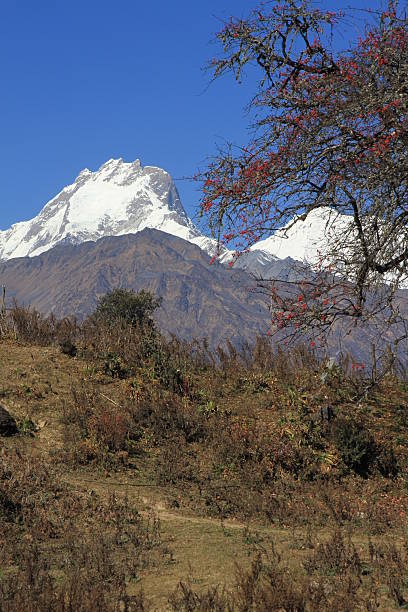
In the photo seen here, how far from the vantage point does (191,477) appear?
11570 mm

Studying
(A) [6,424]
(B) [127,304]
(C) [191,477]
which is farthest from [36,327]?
(B) [127,304]

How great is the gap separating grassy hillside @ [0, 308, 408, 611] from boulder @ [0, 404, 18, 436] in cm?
27

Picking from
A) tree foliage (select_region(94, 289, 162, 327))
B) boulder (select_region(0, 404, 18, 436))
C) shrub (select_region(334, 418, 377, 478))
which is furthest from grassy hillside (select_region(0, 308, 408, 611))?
tree foliage (select_region(94, 289, 162, 327))

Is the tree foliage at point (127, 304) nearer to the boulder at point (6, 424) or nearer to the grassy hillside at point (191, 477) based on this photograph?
the grassy hillside at point (191, 477)

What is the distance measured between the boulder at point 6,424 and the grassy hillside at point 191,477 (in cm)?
27

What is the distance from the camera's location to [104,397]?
1436cm

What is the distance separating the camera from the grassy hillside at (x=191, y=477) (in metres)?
6.52

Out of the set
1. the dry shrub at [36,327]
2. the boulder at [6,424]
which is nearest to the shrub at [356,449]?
the boulder at [6,424]

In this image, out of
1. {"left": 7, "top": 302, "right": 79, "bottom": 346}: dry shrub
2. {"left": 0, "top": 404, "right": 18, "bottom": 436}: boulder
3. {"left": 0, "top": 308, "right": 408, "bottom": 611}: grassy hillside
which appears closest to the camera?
{"left": 0, "top": 308, "right": 408, "bottom": 611}: grassy hillside

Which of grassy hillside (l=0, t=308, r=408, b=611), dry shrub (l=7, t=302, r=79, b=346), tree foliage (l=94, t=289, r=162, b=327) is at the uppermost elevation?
tree foliage (l=94, t=289, r=162, b=327)

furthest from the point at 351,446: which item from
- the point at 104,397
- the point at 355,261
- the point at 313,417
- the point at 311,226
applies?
the point at 104,397

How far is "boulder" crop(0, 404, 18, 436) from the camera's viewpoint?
12.3 m

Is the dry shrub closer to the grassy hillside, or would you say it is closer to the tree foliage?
the grassy hillside

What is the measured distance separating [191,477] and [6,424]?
4073mm
